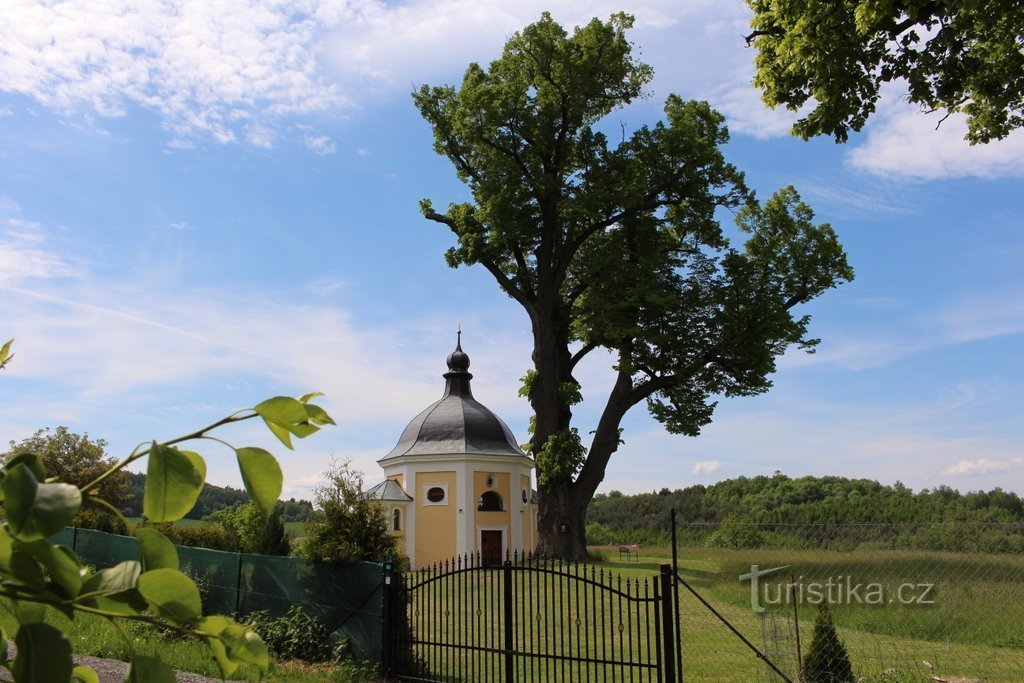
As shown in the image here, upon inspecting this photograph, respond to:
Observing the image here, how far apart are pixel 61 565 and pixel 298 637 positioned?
506 inches

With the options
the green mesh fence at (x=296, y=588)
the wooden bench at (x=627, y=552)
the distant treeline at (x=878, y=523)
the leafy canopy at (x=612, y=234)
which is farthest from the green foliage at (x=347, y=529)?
the wooden bench at (x=627, y=552)

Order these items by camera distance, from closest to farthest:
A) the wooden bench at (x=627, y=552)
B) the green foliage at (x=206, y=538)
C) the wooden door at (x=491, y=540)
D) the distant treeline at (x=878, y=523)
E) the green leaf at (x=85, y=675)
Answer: the green leaf at (x=85, y=675)
the distant treeline at (x=878, y=523)
the green foliage at (x=206, y=538)
the wooden bench at (x=627, y=552)
the wooden door at (x=491, y=540)

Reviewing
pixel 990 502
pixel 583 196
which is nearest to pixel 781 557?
pixel 990 502

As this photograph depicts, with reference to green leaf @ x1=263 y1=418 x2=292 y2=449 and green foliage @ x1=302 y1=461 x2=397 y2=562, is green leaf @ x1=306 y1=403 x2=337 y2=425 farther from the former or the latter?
green foliage @ x1=302 y1=461 x2=397 y2=562

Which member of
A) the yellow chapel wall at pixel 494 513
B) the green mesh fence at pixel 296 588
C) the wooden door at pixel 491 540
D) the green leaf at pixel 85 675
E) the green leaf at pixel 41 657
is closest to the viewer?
the green leaf at pixel 41 657

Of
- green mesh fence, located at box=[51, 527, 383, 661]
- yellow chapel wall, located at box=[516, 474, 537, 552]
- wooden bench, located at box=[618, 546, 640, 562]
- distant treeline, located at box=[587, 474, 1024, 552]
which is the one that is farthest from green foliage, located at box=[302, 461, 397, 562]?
yellow chapel wall, located at box=[516, 474, 537, 552]

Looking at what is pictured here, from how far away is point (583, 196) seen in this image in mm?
25984

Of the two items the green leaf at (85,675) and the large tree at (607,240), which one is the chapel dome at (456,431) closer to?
the large tree at (607,240)

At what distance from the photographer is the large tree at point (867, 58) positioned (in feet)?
33.4

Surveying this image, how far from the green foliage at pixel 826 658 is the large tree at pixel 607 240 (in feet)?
54.3

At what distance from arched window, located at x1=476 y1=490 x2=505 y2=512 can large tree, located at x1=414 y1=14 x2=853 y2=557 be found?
29.2 feet

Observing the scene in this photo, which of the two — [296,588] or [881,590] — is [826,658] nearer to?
[881,590]

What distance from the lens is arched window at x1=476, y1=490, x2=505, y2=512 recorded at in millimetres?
36781

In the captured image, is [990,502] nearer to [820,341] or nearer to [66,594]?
[66,594]
